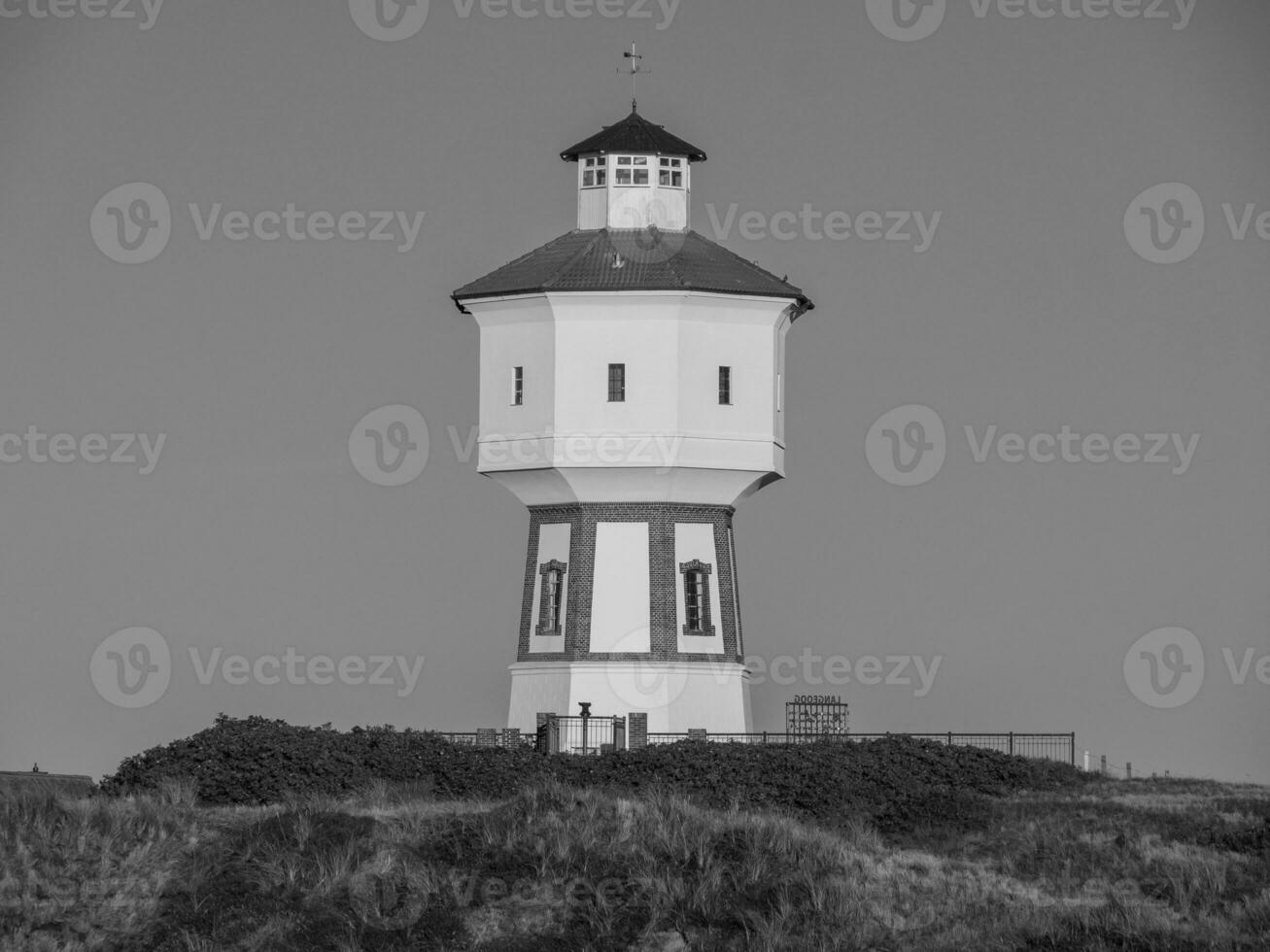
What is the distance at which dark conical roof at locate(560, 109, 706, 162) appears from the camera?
6875 cm

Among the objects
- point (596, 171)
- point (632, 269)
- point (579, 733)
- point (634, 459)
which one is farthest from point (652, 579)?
point (596, 171)

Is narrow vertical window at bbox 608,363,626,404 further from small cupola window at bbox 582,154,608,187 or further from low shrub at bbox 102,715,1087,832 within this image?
low shrub at bbox 102,715,1087,832

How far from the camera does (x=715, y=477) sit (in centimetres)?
6612

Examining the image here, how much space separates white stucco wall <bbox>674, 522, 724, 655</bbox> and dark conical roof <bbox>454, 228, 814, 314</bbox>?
240 inches

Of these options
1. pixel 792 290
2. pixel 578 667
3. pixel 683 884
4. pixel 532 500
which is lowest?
pixel 683 884

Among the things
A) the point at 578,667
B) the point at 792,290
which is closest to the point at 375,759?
the point at 578,667

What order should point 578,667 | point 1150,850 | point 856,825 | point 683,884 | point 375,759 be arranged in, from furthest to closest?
point 578,667 < point 375,759 < point 856,825 < point 1150,850 < point 683,884

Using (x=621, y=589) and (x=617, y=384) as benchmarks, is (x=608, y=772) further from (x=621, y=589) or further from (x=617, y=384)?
(x=617, y=384)

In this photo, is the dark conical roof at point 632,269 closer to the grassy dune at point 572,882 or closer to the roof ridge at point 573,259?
the roof ridge at point 573,259

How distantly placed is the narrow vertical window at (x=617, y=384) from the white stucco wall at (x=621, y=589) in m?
3.13

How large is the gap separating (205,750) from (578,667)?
12.6 m

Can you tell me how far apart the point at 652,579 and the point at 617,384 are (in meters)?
4.99

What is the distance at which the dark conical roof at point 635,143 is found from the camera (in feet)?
226

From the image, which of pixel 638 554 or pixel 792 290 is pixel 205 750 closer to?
pixel 638 554
